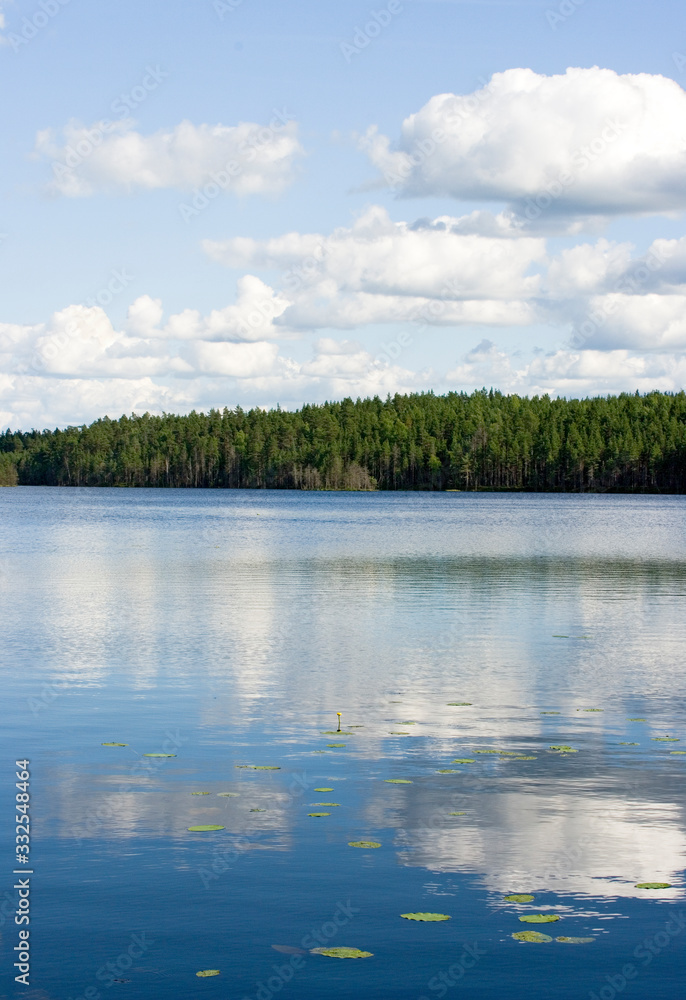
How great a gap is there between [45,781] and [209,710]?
5.75 meters

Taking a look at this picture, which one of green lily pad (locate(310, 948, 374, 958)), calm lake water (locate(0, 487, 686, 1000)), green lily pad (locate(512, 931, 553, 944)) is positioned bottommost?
green lily pad (locate(310, 948, 374, 958))

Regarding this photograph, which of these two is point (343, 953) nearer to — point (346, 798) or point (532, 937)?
point (532, 937)

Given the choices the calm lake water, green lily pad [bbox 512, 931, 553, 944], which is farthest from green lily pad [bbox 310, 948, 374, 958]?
green lily pad [bbox 512, 931, 553, 944]

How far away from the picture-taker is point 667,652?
29.3 meters

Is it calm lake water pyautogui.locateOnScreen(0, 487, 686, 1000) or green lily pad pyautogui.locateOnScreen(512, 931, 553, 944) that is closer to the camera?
calm lake water pyautogui.locateOnScreen(0, 487, 686, 1000)

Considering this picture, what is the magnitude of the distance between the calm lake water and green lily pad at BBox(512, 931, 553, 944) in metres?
0.08

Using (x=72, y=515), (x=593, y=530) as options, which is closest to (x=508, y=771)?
(x=593, y=530)

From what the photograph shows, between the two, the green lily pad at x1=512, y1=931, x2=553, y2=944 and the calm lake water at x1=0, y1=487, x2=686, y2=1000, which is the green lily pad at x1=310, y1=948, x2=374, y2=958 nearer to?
the calm lake water at x1=0, y1=487, x2=686, y2=1000

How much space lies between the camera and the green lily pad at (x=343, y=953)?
10641mm

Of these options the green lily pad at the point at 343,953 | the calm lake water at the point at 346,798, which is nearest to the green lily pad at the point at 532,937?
the calm lake water at the point at 346,798

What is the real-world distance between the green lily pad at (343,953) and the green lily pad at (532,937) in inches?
54.1

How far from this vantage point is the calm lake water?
416 inches

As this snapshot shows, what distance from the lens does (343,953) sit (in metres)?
10.7

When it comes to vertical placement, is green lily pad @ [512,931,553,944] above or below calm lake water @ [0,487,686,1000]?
below
